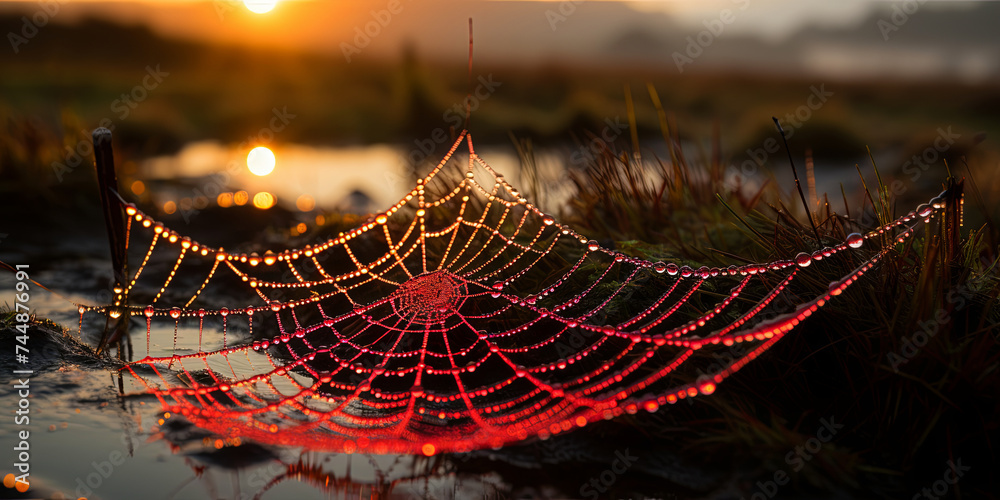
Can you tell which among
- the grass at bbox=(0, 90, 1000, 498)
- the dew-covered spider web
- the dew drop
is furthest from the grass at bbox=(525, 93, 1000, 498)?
the dew drop

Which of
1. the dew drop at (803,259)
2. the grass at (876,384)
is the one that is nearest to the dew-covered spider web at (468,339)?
the dew drop at (803,259)

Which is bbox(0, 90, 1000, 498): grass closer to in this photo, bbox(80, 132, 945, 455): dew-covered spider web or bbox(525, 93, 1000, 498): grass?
bbox(525, 93, 1000, 498): grass

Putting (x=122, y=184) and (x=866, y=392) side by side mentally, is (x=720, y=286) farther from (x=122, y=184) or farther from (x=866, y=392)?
(x=122, y=184)

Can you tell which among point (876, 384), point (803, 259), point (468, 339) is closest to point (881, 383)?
point (876, 384)

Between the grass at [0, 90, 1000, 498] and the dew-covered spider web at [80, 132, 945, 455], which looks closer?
the grass at [0, 90, 1000, 498]

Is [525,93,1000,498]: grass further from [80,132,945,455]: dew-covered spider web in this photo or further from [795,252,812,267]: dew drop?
[795,252,812,267]: dew drop

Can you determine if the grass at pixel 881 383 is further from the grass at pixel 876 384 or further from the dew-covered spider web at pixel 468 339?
the dew-covered spider web at pixel 468 339

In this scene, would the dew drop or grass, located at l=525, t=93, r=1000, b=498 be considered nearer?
grass, located at l=525, t=93, r=1000, b=498

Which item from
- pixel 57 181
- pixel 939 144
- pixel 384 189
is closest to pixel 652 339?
pixel 57 181

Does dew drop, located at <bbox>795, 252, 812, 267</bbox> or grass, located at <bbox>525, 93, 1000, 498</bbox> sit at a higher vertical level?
dew drop, located at <bbox>795, 252, 812, 267</bbox>
